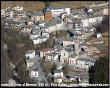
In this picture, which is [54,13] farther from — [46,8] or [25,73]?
[25,73]

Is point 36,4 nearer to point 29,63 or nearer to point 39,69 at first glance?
point 29,63

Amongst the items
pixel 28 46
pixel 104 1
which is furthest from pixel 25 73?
pixel 104 1

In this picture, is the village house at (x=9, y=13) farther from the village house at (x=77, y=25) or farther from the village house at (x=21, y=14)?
the village house at (x=77, y=25)

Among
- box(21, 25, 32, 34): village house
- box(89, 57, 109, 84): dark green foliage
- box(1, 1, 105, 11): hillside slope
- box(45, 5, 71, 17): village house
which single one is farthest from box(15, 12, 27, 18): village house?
box(89, 57, 109, 84): dark green foliage

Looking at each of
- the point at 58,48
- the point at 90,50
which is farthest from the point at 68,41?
the point at 90,50

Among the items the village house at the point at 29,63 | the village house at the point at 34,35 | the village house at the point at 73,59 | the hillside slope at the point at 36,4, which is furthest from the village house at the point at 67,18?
the village house at the point at 29,63

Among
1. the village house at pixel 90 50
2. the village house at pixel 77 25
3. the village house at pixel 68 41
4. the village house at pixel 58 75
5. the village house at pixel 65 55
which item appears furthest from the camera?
the village house at pixel 77 25
